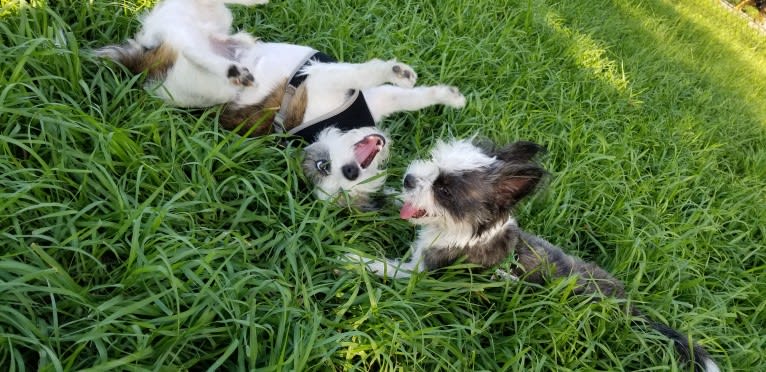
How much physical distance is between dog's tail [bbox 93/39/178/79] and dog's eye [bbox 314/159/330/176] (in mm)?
938

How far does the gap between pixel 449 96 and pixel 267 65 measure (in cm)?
119

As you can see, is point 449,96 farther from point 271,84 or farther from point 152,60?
point 152,60

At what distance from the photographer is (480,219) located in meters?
2.28

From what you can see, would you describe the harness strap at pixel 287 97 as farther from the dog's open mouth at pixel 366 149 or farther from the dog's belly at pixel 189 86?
the dog's open mouth at pixel 366 149

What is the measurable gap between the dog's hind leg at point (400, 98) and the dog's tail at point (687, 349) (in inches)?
66.6

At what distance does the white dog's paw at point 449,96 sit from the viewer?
313cm

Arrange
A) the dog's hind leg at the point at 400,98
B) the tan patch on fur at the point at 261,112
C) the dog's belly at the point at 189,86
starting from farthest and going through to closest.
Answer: the dog's hind leg at the point at 400,98 → the tan patch on fur at the point at 261,112 → the dog's belly at the point at 189,86

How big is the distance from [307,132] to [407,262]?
959mm

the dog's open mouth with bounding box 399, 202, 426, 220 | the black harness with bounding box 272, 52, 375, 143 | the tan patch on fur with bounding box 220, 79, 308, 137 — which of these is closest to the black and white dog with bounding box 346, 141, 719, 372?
the dog's open mouth with bounding box 399, 202, 426, 220

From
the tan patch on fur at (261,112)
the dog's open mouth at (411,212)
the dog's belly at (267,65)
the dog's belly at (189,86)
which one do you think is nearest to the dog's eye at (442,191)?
the dog's open mouth at (411,212)

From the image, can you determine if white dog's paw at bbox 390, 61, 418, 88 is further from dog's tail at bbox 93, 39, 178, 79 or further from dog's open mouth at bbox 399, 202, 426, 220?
dog's tail at bbox 93, 39, 178, 79

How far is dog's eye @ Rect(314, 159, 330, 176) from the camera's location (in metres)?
2.59

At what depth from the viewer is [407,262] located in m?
2.47

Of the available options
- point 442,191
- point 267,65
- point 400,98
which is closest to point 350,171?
point 442,191
